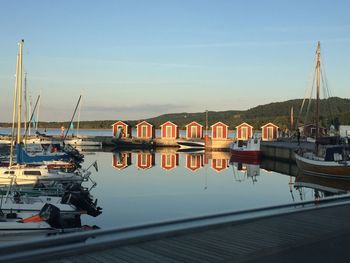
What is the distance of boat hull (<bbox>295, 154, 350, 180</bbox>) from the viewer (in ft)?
108

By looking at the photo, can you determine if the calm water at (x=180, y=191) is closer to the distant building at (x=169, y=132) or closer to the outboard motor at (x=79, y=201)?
the outboard motor at (x=79, y=201)

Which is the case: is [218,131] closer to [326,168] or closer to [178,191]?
[326,168]

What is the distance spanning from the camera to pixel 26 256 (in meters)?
4.39

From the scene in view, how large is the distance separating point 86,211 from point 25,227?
4891 mm

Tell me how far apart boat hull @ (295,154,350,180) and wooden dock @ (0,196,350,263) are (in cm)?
2642

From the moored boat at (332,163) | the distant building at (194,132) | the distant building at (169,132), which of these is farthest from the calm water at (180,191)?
the distant building at (194,132)

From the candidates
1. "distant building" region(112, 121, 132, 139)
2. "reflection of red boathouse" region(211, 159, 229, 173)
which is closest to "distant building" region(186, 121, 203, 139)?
"distant building" region(112, 121, 132, 139)

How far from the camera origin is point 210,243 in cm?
638

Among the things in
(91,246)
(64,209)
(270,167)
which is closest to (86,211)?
(64,209)

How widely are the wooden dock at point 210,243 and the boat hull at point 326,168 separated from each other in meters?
26.4

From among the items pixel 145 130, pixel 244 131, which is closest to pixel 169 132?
pixel 145 130

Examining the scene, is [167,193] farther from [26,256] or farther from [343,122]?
[343,122]

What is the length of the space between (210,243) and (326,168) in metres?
29.9

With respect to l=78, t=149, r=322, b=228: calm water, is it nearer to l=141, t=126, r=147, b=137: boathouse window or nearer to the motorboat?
the motorboat
